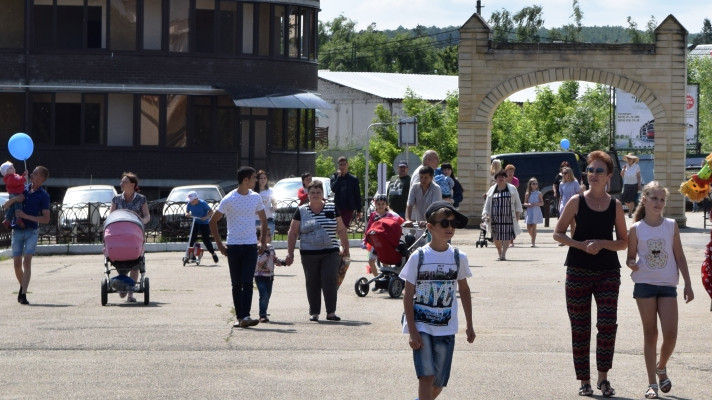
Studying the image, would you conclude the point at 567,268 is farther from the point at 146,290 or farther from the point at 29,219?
the point at 29,219

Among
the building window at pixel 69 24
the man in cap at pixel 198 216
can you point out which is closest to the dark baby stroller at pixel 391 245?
the man in cap at pixel 198 216

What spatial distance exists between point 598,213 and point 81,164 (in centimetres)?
3497

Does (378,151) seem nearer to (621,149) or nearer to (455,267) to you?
(621,149)

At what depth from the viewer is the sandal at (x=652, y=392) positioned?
9992 millimetres

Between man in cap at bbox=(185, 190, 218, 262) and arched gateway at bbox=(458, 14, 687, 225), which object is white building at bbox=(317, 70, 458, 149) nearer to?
arched gateway at bbox=(458, 14, 687, 225)

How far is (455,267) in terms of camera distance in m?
8.66

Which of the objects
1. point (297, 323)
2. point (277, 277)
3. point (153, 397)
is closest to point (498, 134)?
point (277, 277)

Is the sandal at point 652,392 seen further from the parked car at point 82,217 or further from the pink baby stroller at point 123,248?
the parked car at point 82,217

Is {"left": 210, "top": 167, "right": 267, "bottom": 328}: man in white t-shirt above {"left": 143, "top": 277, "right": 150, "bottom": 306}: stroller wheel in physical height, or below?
above

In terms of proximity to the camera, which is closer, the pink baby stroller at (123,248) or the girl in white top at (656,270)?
the girl in white top at (656,270)

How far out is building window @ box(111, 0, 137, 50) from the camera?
43562 millimetres

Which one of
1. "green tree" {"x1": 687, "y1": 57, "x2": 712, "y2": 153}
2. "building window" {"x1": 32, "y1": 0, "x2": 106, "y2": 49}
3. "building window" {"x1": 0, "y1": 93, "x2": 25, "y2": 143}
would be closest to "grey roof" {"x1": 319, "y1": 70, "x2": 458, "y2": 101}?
"green tree" {"x1": 687, "y1": 57, "x2": 712, "y2": 153}

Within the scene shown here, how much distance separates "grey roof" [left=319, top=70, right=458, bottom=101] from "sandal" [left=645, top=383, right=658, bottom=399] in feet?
232

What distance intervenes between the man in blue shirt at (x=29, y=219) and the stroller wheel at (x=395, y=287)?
14.6ft
